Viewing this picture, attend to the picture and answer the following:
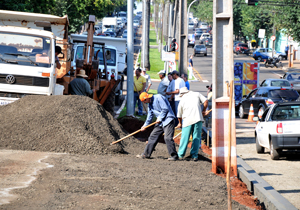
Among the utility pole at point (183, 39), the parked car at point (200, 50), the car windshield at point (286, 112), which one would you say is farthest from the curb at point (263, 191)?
the parked car at point (200, 50)

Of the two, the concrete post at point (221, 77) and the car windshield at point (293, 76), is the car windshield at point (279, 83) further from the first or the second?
the concrete post at point (221, 77)

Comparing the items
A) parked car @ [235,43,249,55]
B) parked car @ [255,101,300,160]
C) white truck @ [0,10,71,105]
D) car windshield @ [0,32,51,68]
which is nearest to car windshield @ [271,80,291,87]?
parked car @ [255,101,300,160]

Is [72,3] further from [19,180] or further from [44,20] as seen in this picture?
[19,180]

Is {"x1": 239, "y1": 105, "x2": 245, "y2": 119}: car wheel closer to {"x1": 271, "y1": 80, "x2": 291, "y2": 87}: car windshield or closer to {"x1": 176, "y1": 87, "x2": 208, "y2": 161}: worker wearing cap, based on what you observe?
{"x1": 271, "y1": 80, "x2": 291, "y2": 87}: car windshield

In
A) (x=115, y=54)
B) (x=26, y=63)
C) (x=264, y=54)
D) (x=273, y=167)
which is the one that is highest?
(x=264, y=54)

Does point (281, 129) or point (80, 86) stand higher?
point (80, 86)

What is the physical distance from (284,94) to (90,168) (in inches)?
494

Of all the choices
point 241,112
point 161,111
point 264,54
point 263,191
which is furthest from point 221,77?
point 264,54

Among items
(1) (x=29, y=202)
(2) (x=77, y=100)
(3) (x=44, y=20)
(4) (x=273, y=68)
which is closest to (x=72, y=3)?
(4) (x=273, y=68)

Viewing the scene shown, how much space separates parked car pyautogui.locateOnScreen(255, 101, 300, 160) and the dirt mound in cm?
348

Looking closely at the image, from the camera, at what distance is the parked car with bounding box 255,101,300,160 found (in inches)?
399

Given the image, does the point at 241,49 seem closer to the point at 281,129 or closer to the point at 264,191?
the point at 281,129

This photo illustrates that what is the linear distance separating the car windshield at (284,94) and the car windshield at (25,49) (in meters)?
10.6

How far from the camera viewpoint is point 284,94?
18.2 metres
